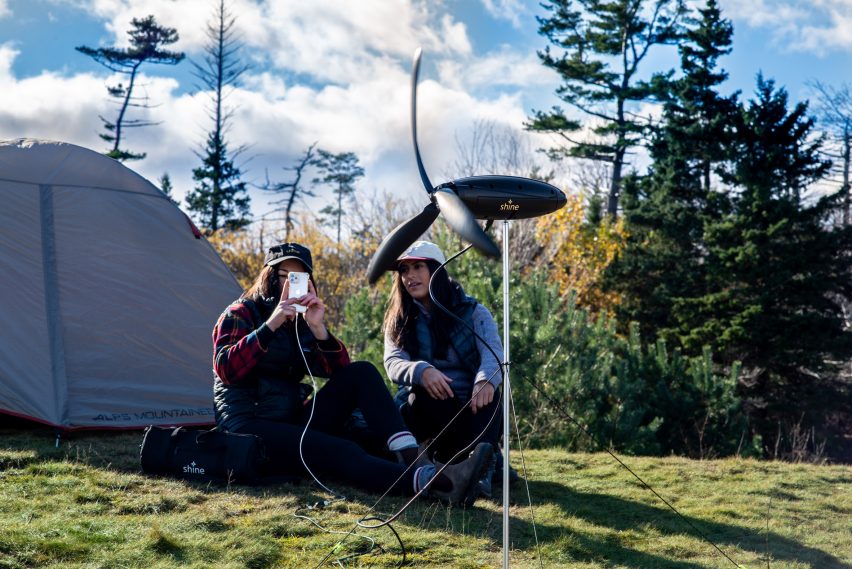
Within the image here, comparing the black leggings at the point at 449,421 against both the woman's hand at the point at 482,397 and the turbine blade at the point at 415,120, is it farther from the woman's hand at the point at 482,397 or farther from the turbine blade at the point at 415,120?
the turbine blade at the point at 415,120

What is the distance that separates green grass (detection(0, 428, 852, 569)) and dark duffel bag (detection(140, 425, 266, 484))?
7 centimetres

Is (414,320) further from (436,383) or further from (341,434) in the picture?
(341,434)

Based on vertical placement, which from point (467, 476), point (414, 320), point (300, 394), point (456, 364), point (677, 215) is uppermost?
point (677, 215)

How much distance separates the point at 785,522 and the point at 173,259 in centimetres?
391

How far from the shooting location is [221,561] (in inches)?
101

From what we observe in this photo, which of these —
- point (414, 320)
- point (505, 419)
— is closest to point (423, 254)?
point (414, 320)

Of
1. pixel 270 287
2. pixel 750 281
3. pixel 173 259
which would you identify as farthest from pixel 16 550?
pixel 750 281

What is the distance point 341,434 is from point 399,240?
1641 millimetres

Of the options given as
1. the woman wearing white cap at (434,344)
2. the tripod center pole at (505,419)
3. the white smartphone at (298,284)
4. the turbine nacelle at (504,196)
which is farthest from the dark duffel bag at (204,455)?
the turbine nacelle at (504,196)

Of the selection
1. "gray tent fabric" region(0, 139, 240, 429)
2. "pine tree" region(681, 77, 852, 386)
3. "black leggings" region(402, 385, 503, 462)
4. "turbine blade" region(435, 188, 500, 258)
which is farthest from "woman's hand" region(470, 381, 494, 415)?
"pine tree" region(681, 77, 852, 386)

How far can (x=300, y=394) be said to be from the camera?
12.4ft

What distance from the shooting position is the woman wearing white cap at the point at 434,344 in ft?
12.2

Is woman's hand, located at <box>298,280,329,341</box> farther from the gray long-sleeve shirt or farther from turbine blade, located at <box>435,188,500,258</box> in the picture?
turbine blade, located at <box>435,188,500,258</box>

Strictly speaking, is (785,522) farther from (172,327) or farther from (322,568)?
(172,327)
